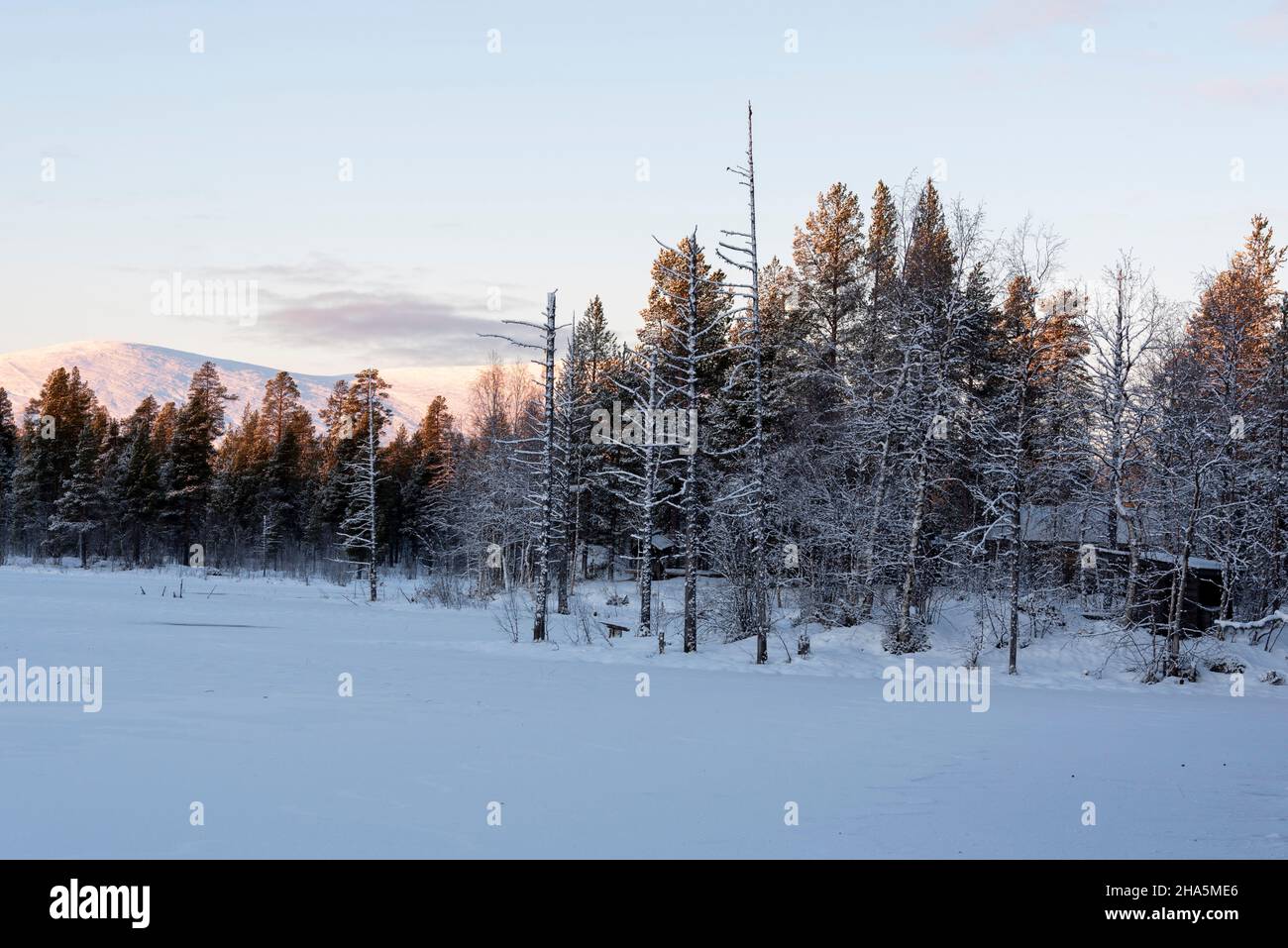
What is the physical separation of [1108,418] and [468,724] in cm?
2068

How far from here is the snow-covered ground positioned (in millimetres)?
7188

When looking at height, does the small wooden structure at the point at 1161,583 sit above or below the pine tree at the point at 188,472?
below

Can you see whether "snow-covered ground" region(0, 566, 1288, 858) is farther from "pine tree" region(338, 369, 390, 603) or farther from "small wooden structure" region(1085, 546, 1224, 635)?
"pine tree" region(338, 369, 390, 603)

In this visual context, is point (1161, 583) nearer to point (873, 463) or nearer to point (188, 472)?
point (873, 463)

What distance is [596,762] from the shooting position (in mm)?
10203

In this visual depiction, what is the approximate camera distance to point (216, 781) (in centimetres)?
848

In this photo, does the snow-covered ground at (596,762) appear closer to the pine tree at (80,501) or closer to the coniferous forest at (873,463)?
the coniferous forest at (873,463)

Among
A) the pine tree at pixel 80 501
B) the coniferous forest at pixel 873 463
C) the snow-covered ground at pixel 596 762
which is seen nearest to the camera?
the snow-covered ground at pixel 596 762

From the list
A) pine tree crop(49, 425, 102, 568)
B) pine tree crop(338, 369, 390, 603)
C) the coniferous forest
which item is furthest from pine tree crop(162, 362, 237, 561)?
pine tree crop(338, 369, 390, 603)

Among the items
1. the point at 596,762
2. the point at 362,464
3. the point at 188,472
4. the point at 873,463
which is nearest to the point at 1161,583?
the point at 873,463

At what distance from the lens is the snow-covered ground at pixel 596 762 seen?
283 inches

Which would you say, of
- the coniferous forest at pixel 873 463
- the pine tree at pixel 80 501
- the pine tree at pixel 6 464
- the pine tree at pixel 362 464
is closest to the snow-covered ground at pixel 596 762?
the coniferous forest at pixel 873 463
